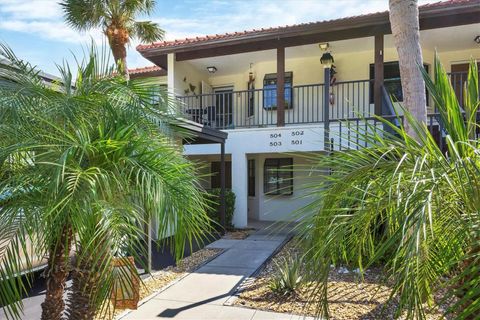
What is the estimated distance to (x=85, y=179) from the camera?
2557 millimetres

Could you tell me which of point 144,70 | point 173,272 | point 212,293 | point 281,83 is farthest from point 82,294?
point 144,70

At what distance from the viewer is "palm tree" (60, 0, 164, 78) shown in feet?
37.1

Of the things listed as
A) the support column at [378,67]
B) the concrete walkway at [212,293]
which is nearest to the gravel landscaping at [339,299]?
the concrete walkway at [212,293]

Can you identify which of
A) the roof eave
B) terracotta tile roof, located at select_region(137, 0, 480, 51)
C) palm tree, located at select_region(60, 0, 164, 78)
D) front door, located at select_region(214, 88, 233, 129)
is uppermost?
palm tree, located at select_region(60, 0, 164, 78)

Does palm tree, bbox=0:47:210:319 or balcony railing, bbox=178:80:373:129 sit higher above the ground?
balcony railing, bbox=178:80:373:129

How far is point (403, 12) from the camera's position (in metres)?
4.37

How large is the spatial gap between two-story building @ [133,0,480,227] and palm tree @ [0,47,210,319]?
19.6 feet

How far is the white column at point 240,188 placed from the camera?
38.4ft

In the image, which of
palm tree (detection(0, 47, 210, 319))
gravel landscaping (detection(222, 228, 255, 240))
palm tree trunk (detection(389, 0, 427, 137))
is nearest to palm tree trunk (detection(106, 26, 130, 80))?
gravel landscaping (detection(222, 228, 255, 240))

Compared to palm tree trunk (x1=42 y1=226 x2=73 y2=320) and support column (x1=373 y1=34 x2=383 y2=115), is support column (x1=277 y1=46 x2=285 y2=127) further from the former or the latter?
palm tree trunk (x1=42 y1=226 x2=73 y2=320)

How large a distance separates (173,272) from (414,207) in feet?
19.6

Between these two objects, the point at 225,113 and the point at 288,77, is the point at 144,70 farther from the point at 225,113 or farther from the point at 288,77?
the point at 288,77

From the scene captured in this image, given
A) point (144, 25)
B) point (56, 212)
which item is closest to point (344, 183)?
point (56, 212)

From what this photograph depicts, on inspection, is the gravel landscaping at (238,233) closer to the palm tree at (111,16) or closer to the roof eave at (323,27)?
the roof eave at (323,27)
